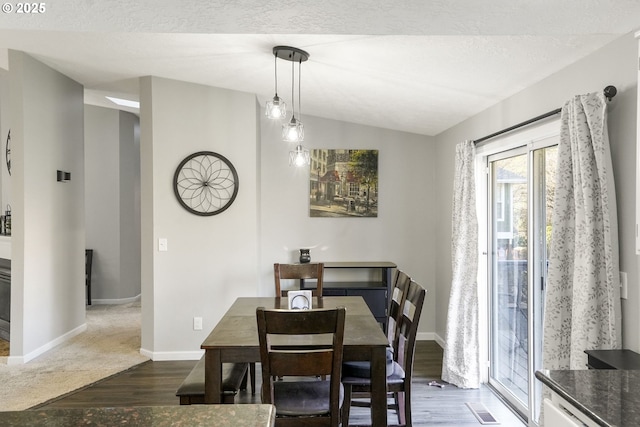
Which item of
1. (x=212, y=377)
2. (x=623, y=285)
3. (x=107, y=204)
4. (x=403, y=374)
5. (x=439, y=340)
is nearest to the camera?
(x=623, y=285)

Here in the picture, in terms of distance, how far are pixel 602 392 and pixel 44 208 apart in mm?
4649

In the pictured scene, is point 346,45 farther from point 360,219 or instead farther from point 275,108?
point 360,219

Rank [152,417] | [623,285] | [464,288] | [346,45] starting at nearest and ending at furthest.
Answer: [152,417] → [623,285] → [346,45] → [464,288]

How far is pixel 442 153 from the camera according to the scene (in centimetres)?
474

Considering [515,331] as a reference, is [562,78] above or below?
above

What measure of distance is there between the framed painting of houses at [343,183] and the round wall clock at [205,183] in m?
1.01

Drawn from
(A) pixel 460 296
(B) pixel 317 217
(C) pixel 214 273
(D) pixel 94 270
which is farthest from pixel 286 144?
(D) pixel 94 270

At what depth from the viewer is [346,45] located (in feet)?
9.27

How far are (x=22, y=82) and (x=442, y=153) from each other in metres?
4.21

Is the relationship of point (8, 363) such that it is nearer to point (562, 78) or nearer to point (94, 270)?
point (94, 270)

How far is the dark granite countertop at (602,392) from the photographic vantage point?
47.8 inches

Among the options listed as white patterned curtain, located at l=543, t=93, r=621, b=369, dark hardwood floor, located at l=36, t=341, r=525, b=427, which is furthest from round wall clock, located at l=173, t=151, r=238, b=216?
white patterned curtain, located at l=543, t=93, r=621, b=369

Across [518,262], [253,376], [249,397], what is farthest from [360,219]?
[249,397]

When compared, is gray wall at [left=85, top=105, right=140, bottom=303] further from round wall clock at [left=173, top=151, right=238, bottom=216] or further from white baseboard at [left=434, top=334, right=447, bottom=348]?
white baseboard at [left=434, top=334, right=447, bottom=348]
